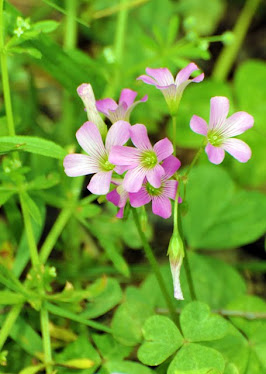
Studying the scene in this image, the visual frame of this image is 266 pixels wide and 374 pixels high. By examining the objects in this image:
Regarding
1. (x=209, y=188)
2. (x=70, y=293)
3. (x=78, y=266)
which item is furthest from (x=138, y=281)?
(x=70, y=293)

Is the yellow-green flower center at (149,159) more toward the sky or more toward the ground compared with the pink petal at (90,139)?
more toward the ground

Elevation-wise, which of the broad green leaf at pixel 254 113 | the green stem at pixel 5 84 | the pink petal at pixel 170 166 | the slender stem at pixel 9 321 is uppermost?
the broad green leaf at pixel 254 113

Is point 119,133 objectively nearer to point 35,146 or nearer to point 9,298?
point 35,146

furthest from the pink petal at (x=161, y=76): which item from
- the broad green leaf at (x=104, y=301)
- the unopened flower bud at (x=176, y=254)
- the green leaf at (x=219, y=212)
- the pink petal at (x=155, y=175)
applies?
the green leaf at (x=219, y=212)

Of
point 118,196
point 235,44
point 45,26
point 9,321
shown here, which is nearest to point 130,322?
point 9,321

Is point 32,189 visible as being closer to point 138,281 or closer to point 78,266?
point 78,266

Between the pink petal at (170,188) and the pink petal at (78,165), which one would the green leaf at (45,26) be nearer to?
the pink petal at (78,165)
